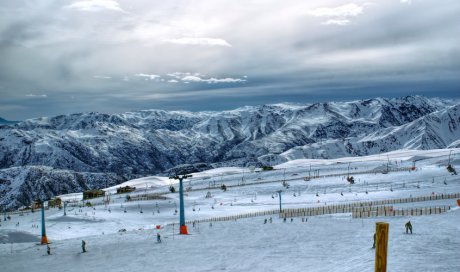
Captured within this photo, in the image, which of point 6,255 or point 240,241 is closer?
point 240,241

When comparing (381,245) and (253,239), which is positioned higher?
(381,245)

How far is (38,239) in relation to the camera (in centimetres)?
5978

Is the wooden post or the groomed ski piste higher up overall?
the wooden post

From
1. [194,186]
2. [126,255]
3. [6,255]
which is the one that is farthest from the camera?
[194,186]

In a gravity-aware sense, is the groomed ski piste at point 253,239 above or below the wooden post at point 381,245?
below

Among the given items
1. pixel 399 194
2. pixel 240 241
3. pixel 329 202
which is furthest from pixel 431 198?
pixel 240 241

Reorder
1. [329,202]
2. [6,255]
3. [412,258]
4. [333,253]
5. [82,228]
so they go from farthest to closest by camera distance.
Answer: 1. [329,202]
2. [82,228]
3. [6,255]
4. [333,253]
5. [412,258]

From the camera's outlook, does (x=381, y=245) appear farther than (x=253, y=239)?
No

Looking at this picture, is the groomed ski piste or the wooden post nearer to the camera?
the wooden post

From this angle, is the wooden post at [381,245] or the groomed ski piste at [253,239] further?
the groomed ski piste at [253,239]

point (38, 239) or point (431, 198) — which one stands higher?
point (431, 198)

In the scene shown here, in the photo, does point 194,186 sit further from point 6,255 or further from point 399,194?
point 6,255

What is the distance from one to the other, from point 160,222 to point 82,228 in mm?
12472

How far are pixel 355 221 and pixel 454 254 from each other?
21.3m
